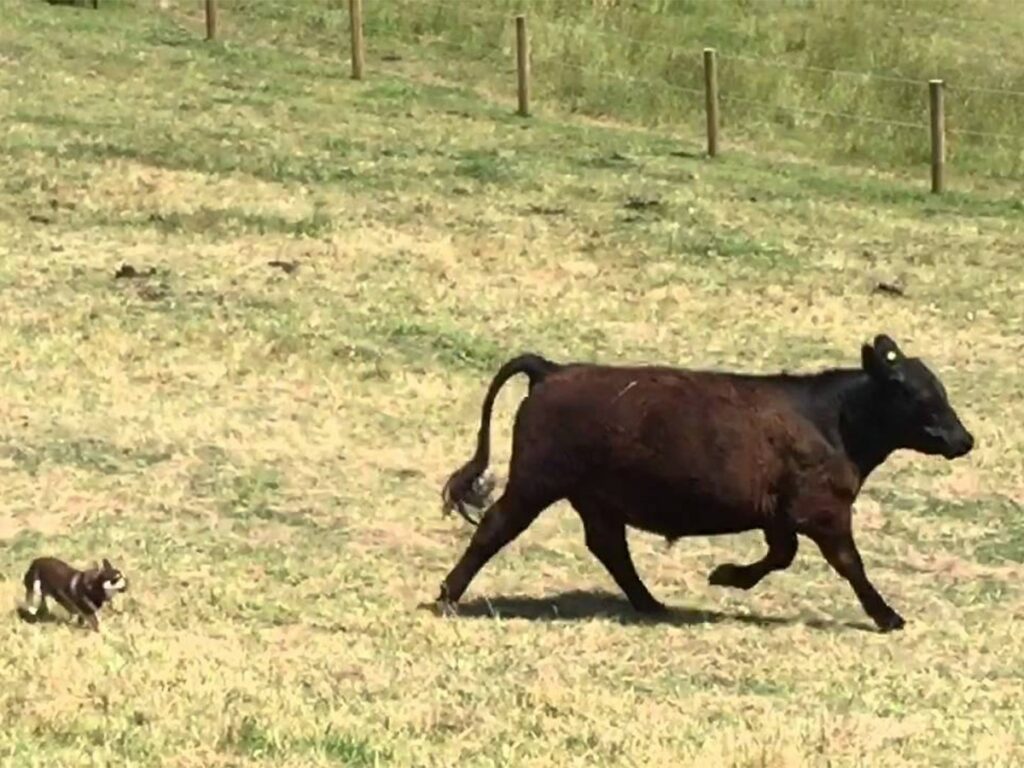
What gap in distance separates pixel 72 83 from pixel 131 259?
9270mm

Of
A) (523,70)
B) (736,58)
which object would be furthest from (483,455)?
(736,58)

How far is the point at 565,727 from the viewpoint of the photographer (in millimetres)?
7395

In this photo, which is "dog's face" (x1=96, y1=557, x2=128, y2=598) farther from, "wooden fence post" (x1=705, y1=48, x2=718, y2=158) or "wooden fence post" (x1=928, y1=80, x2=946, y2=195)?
"wooden fence post" (x1=705, y1=48, x2=718, y2=158)

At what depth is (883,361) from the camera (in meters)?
10.6

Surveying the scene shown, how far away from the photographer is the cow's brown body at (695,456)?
10.0 metres

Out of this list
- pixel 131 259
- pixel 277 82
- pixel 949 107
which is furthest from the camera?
pixel 949 107

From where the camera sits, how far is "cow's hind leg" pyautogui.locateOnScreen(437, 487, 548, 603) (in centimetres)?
1009

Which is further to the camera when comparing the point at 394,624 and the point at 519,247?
the point at 519,247

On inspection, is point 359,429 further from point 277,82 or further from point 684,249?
point 277,82

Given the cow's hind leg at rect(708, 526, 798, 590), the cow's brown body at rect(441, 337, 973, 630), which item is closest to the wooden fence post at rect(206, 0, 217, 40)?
the cow's brown body at rect(441, 337, 973, 630)

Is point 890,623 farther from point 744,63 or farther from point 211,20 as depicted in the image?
point 211,20

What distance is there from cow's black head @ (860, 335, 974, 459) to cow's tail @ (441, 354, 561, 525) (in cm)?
160

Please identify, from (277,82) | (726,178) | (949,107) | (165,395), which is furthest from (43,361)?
(949,107)

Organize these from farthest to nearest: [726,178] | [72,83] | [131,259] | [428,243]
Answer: [72,83] → [726,178] → [428,243] → [131,259]
